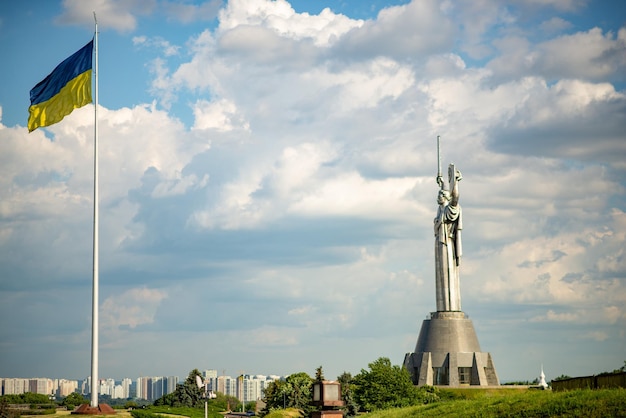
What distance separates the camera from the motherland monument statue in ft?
219

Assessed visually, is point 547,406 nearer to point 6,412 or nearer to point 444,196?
point 6,412

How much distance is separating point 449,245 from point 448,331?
25.4 feet

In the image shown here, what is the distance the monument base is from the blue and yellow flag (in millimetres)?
40789

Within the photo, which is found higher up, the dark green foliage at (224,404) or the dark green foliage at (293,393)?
the dark green foliage at (293,393)

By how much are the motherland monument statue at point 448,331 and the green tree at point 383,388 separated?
11.7 meters

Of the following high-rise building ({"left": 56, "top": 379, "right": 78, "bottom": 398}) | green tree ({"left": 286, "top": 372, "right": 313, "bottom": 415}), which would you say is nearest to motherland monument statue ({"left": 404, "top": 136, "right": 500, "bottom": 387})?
green tree ({"left": 286, "top": 372, "right": 313, "bottom": 415})

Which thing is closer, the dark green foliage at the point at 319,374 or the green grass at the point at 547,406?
the green grass at the point at 547,406

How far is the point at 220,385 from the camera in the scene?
16025 cm

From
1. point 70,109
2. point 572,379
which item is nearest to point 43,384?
point 70,109

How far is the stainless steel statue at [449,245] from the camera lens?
70.6 meters

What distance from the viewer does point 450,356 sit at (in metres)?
66.8

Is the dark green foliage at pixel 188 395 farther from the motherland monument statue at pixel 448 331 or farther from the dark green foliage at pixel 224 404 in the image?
the motherland monument statue at pixel 448 331

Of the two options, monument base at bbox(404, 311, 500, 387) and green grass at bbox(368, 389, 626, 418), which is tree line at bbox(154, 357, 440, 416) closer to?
monument base at bbox(404, 311, 500, 387)

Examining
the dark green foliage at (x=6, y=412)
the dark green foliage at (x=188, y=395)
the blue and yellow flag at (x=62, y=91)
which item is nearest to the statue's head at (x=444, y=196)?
the dark green foliage at (x=188, y=395)
